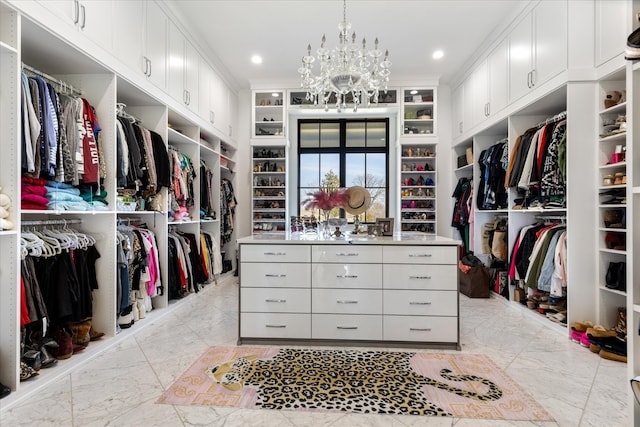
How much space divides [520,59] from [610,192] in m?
1.72

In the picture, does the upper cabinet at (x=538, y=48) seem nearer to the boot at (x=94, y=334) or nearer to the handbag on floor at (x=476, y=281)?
the handbag on floor at (x=476, y=281)

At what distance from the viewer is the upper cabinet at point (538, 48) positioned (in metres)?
3.12

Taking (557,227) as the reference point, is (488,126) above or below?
above

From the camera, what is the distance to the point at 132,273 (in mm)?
3150

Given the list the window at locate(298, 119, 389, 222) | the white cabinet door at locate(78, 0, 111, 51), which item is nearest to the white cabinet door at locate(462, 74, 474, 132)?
the window at locate(298, 119, 389, 222)

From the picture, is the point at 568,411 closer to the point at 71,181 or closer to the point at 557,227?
the point at 557,227

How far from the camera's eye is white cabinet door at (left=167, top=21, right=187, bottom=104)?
3.71m

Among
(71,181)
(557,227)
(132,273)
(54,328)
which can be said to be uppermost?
(71,181)

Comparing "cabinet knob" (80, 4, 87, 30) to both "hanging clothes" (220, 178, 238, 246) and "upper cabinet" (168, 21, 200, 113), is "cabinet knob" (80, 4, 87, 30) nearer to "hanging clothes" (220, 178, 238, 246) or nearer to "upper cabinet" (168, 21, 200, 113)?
"upper cabinet" (168, 21, 200, 113)

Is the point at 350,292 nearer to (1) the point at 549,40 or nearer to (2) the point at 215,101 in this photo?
(1) the point at 549,40

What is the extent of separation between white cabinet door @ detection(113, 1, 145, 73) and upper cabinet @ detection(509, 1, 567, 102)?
3726 millimetres

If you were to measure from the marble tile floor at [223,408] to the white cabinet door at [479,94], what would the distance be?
2788 millimetres

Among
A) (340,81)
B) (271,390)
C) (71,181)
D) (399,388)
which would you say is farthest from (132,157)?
(399,388)

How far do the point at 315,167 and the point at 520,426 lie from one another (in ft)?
17.4
